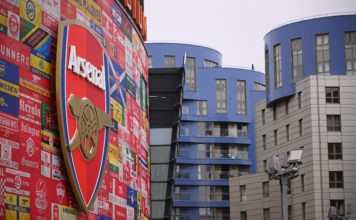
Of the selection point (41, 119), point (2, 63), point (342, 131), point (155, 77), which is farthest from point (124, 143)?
point (342, 131)

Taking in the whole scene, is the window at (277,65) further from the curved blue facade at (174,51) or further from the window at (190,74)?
the window at (190,74)

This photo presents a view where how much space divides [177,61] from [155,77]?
55.6 m

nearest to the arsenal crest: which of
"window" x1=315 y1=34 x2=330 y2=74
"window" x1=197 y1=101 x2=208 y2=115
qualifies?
"window" x1=315 y1=34 x2=330 y2=74

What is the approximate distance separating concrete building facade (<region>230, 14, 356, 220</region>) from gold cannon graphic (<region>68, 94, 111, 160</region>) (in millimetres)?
52848

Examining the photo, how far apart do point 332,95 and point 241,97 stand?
31456mm

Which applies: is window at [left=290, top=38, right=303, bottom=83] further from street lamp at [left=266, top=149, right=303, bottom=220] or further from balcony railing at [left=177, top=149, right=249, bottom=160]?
street lamp at [left=266, top=149, right=303, bottom=220]

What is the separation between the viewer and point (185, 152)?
112 meters

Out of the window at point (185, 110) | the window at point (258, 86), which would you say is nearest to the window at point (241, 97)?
the window at point (258, 86)

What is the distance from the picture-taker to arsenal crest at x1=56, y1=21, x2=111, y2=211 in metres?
25.2

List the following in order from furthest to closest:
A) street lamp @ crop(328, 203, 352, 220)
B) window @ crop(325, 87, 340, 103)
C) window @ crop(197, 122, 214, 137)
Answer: window @ crop(197, 122, 214, 137) → window @ crop(325, 87, 340, 103) → street lamp @ crop(328, 203, 352, 220)

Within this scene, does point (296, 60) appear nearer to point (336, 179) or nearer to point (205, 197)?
point (336, 179)

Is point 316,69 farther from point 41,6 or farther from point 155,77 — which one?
point 41,6

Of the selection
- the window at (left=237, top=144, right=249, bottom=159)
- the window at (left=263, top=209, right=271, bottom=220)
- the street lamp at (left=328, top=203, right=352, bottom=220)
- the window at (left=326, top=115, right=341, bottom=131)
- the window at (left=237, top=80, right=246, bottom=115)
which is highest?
the window at (left=237, top=80, right=246, bottom=115)

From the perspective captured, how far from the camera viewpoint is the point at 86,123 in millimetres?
27484
